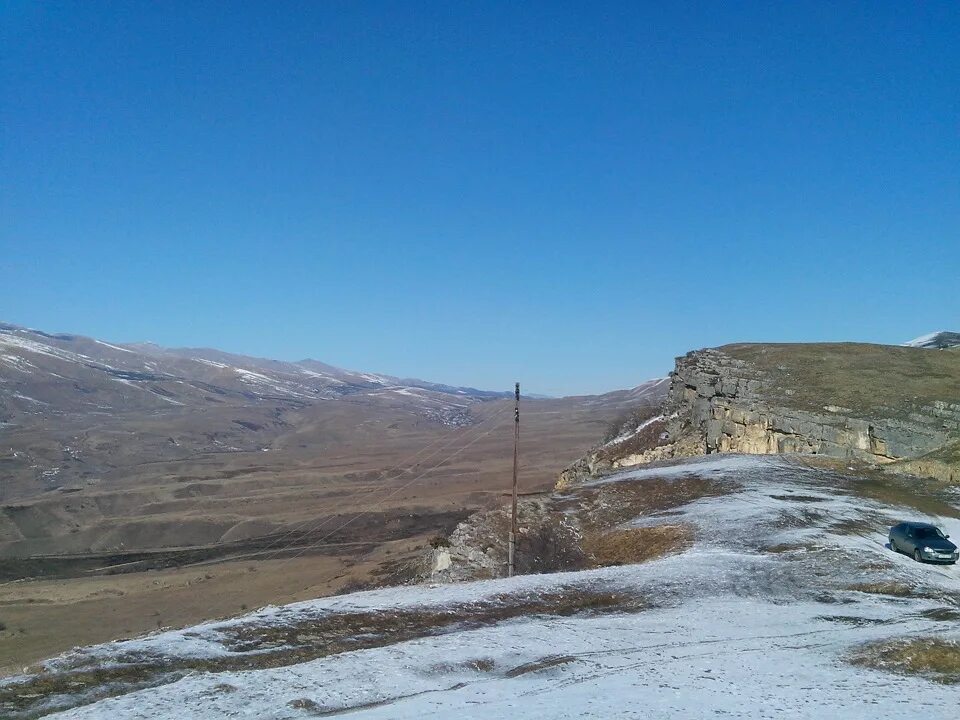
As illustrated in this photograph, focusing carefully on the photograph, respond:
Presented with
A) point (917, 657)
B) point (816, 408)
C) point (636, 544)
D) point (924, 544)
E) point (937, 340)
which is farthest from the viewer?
point (937, 340)

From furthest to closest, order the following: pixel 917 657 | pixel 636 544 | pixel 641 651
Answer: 1. pixel 636 544
2. pixel 641 651
3. pixel 917 657

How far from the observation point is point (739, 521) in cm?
2717

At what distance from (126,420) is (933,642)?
18899cm

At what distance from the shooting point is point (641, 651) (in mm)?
15031

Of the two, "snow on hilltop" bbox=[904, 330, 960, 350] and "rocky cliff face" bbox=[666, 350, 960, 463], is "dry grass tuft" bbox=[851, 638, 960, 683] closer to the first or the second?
"rocky cliff face" bbox=[666, 350, 960, 463]

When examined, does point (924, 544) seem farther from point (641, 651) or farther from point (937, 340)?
point (937, 340)

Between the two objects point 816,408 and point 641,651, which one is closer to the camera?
point 641,651

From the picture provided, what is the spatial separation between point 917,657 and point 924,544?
10.5 metres

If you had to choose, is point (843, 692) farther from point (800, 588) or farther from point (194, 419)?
point (194, 419)

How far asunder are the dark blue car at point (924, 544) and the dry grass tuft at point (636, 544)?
24.0 ft

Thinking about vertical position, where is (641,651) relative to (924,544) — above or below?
below

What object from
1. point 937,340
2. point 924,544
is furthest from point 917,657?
point 937,340

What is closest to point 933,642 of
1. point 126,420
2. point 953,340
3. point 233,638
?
point 233,638

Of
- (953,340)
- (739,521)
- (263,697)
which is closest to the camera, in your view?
(263,697)
